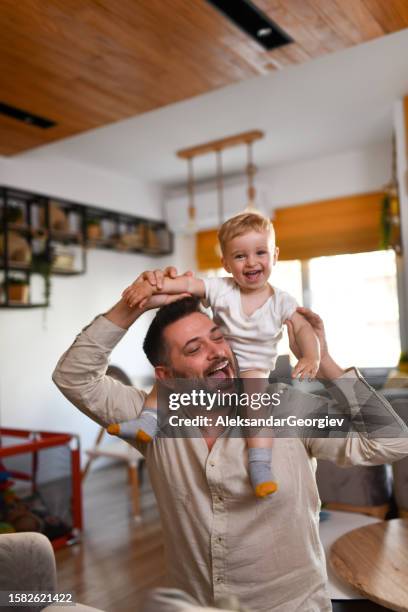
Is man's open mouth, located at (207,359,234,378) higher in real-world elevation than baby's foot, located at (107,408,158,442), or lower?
higher

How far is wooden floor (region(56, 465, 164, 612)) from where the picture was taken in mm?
2130

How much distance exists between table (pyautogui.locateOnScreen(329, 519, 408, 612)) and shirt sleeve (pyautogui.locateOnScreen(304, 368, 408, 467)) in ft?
1.11

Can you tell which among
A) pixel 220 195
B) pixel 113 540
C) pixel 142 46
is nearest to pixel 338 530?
pixel 113 540

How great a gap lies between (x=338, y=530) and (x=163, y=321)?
0.83 metres

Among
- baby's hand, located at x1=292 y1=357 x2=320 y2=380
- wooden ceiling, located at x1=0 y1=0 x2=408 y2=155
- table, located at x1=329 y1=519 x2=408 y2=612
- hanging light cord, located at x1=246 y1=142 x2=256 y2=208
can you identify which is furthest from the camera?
hanging light cord, located at x1=246 y1=142 x2=256 y2=208

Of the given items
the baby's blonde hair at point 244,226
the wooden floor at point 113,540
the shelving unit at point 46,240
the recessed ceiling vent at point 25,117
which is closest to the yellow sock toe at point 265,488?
the baby's blonde hair at point 244,226

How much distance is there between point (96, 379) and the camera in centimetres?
91

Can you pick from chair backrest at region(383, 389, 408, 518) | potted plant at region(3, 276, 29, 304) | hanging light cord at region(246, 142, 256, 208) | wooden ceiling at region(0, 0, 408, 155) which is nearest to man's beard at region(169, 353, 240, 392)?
chair backrest at region(383, 389, 408, 518)

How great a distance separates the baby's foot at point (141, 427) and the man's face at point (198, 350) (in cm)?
8

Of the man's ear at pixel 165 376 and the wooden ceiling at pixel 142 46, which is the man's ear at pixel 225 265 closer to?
the man's ear at pixel 165 376

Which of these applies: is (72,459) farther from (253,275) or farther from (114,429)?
(253,275)

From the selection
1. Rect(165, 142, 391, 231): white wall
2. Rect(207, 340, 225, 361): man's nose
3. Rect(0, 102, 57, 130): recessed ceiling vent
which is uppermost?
Rect(0, 102, 57, 130): recessed ceiling vent

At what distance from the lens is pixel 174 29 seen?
2.05 metres

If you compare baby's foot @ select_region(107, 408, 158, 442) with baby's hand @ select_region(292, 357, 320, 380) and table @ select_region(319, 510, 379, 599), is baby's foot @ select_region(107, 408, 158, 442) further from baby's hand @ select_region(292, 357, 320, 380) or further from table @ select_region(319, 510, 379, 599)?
table @ select_region(319, 510, 379, 599)
